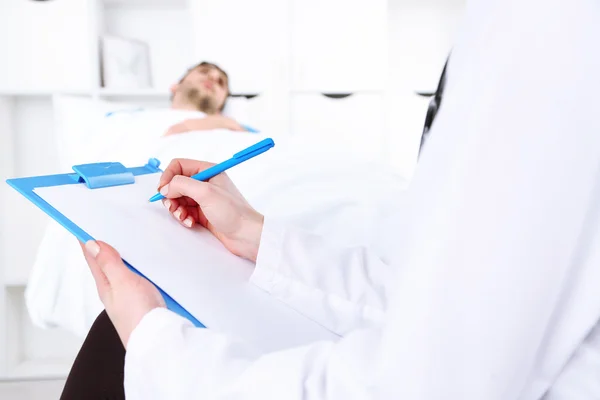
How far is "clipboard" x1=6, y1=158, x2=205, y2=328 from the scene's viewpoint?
0.50 m

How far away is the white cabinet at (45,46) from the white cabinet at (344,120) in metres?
0.84

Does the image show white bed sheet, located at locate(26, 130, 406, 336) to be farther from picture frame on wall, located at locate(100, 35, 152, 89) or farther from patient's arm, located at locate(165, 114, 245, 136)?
picture frame on wall, located at locate(100, 35, 152, 89)

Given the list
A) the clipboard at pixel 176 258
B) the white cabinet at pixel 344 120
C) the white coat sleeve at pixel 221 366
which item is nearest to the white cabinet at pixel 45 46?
the white cabinet at pixel 344 120

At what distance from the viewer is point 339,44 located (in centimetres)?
228

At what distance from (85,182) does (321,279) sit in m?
0.30

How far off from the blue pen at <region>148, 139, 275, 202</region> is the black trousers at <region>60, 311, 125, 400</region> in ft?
0.79

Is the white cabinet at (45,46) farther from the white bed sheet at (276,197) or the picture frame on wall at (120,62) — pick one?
the white bed sheet at (276,197)

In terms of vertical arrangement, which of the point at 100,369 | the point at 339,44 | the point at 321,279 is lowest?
the point at 100,369

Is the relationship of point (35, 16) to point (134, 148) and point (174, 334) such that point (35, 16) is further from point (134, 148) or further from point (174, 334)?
point (174, 334)

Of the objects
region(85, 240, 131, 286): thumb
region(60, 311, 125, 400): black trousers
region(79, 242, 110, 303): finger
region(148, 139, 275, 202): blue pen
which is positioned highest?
region(148, 139, 275, 202): blue pen

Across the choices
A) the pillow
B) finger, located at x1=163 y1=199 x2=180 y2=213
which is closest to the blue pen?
finger, located at x1=163 y1=199 x2=180 y2=213

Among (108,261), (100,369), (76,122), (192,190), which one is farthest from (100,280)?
(76,122)

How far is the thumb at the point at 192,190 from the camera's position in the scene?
0.63 meters

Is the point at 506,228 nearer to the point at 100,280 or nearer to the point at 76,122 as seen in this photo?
the point at 100,280
